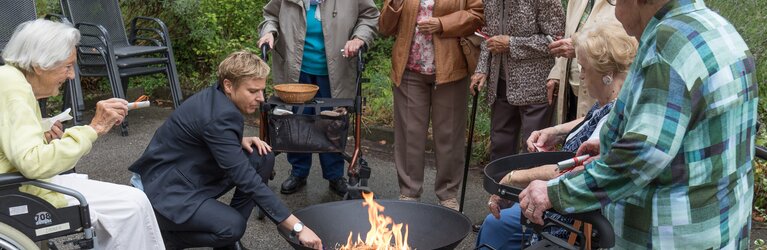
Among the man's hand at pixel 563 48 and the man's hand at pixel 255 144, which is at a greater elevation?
the man's hand at pixel 563 48

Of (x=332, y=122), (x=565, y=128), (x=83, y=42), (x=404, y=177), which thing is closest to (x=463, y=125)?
(x=404, y=177)

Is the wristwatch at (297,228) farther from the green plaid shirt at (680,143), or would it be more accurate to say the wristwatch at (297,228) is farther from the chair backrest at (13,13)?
the chair backrest at (13,13)

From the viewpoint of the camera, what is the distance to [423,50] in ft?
16.6

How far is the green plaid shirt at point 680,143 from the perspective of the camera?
7.48 ft

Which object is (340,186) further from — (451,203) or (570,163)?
(570,163)

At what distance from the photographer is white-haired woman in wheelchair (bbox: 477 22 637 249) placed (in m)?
3.14

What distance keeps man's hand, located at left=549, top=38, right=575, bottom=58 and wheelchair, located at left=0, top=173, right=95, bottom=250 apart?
2446 mm

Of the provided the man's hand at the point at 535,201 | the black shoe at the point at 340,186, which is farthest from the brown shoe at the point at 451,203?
the man's hand at the point at 535,201

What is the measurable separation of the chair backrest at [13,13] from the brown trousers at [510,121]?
3.94 metres

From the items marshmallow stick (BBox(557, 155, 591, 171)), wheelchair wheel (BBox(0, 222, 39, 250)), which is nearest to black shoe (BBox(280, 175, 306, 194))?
wheelchair wheel (BBox(0, 222, 39, 250))

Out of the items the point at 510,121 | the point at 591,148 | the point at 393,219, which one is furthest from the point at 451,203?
the point at 591,148

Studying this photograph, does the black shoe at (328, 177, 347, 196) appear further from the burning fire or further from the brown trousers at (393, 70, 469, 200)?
the burning fire

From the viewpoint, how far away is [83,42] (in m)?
7.55

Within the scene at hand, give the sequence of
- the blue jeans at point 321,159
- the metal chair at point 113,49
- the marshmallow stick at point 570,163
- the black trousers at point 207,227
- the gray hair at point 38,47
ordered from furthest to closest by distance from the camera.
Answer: the metal chair at point 113,49 < the blue jeans at point 321,159 < the black trousers at point 207,227 < the gray hair at point 38,47 < the marshmallow stick at point 570,163
